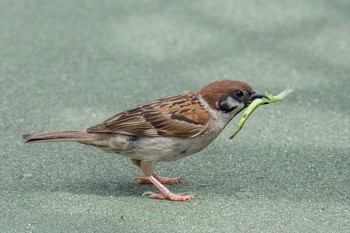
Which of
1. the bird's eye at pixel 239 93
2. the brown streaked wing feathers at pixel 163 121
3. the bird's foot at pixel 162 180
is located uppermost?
the bird's eye at pixel 239 93

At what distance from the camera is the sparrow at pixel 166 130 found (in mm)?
5730

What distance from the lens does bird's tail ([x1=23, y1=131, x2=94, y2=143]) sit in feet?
18.6

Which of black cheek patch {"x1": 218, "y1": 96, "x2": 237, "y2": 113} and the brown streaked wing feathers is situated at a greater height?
black cheek patch {"x1": 218, "y1": 96, "x2": 237, "y2": 113}

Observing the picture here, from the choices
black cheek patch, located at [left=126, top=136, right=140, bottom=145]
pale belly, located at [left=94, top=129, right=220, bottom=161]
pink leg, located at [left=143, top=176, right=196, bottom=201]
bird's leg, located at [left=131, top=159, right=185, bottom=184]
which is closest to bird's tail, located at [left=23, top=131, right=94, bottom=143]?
pale belly, located at [left=94, top=129, right=220, bottom=161]

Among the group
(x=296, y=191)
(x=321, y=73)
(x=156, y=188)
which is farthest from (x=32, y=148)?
(x=321, y=73)

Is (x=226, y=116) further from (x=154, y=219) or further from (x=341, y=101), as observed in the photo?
(x=341, y=101)

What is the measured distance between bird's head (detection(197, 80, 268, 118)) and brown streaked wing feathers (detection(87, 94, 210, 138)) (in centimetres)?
11

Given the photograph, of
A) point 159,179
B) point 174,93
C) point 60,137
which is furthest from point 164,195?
point 174,93

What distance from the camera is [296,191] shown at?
5805 millimetres

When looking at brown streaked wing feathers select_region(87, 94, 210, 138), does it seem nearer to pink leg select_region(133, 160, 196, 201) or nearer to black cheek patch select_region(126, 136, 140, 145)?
black cheek patch select_region(126, 136, 140, 145)

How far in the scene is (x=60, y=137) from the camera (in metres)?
5.72

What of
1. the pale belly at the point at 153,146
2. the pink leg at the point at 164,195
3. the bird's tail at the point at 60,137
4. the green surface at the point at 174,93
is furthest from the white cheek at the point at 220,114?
the bird's tail at the point at 60,137

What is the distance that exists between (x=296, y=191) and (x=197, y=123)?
89cm

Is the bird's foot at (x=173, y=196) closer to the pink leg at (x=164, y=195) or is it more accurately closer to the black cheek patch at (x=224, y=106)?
the pink leg at (x=164, y=195)
